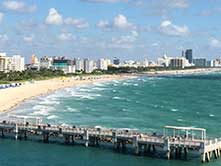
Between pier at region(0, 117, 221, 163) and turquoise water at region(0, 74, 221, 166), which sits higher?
pier at region(0, 117, 221, 163)

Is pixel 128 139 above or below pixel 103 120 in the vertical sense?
above

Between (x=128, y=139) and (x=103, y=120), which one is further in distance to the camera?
(x=103, y=120)

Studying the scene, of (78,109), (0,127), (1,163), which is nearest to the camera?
(1,163)

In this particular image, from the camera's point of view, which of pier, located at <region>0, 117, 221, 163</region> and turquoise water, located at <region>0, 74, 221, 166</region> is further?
turquoise water, located at <region>0, 74, 221, 166</region>

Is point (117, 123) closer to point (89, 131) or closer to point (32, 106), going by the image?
point (89, 131)

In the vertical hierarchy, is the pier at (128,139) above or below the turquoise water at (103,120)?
above

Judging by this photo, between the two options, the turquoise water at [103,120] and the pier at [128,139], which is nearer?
the pier at [128,139]

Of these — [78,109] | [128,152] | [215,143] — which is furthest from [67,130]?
[78,109]

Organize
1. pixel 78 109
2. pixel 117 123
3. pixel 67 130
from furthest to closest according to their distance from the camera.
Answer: pixel 78 109 → pixel 117 123 → pixel 67 130
